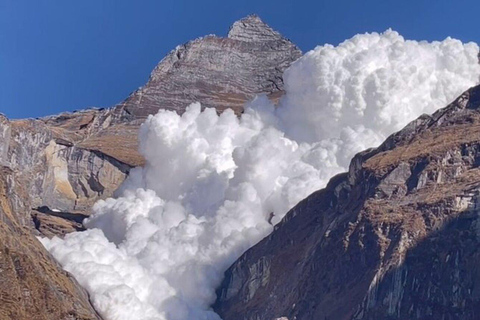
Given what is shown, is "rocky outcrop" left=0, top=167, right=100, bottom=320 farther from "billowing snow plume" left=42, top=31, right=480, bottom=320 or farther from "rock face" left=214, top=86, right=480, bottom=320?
"billowing snow plume" left=42, top=31, right=480, bottom=320

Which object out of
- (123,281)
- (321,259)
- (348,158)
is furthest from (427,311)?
(348,158)

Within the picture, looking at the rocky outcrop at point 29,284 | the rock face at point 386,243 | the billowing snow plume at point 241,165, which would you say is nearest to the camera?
the rock face at point 386,243

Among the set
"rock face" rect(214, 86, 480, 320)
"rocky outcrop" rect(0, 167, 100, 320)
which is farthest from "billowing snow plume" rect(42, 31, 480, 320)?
"rocky outcrop" rect(0, 167, 100, 320)

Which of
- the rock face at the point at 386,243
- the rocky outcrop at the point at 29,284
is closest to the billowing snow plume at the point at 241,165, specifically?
the rock face at the point at 386,243

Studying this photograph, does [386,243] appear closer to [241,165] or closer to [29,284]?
[29,284]

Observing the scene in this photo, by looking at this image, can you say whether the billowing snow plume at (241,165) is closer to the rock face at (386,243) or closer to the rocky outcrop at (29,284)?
the rock face at (386,243)
